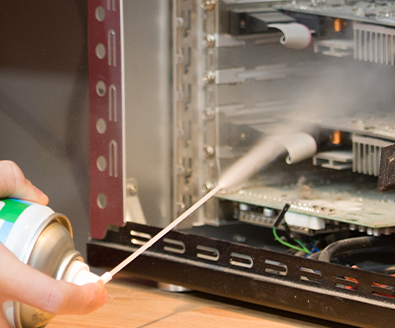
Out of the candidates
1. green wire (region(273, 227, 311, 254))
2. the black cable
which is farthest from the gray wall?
the black cable

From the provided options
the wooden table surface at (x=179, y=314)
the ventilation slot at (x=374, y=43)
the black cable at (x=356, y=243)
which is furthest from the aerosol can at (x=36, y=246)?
the ventilation slot at (x=374, y=43)

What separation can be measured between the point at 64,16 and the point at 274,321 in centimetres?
54

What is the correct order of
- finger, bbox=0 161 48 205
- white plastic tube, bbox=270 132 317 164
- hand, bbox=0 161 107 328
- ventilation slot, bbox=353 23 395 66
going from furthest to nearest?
white plastic tube, bbox=270 132 317 164 → ventilation slot, bbox=353 23 395 66 → finger, bbox=0 161 48 205 → hand, bbox=0 161 107 328

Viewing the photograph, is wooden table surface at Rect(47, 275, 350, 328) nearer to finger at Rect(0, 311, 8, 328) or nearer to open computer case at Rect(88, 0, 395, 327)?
open computer case at Rect(88, 0, 395, 327)

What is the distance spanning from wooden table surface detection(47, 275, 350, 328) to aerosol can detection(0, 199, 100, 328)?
19 centimetres

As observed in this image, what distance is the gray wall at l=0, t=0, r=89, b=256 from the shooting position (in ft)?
3.09

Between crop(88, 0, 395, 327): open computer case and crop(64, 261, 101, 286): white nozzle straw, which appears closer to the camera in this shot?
crop(64, 261, 101, 286): white nozzle straw

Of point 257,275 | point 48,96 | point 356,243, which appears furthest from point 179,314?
point 48,96

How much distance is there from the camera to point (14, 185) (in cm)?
64

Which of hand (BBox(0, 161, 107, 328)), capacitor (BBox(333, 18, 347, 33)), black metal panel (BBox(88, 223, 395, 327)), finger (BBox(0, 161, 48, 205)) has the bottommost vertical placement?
black metal panel (BBox(88, 223, 395, 327))

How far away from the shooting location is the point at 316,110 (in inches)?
35.6

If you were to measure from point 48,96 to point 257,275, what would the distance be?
429 millimetres

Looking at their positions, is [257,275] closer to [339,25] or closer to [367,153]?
[367,153]

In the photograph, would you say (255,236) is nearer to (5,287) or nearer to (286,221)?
(286,221)
